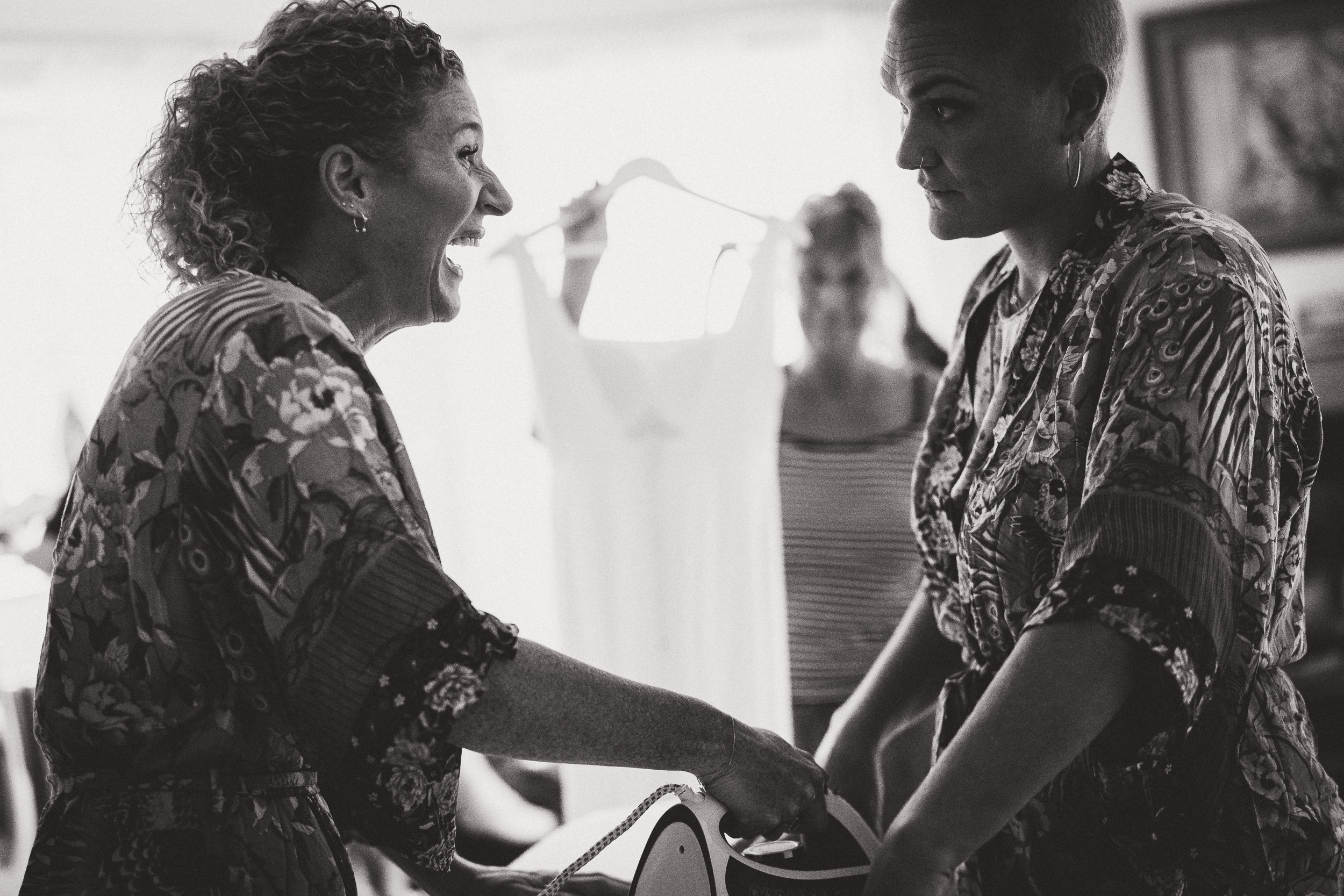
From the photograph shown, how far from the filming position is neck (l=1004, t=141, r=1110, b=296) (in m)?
1.03

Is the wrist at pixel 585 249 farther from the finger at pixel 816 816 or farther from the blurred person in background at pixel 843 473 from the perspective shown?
the finger at pixel 816 816

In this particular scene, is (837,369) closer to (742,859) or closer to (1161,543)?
(742,859)

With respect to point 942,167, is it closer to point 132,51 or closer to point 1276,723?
point 1276,723

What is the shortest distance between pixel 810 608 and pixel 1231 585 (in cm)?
170

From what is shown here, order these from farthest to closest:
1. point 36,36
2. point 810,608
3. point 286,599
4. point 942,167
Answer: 1. point 36,36
2. point 810,608
3. point 942,167
4. point 286,599

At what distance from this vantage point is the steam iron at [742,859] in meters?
1.00

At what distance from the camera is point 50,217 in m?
3.37

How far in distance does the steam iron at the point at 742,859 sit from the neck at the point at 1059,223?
0.51 metres

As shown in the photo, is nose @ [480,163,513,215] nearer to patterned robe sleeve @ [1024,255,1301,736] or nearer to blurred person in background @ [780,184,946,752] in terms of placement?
patterned robe sleeve @ [1024,255,1301,736]

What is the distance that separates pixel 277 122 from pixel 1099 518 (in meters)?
0.71

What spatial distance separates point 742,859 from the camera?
101 cm

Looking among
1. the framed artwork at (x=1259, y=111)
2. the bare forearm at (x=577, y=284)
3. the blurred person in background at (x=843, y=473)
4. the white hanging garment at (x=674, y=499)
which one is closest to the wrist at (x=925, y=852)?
the blurred person in background at (x=843, y=473)

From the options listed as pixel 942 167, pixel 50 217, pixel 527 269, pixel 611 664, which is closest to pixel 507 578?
pixel 611 664

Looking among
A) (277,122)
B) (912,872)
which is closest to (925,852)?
(912,872)
